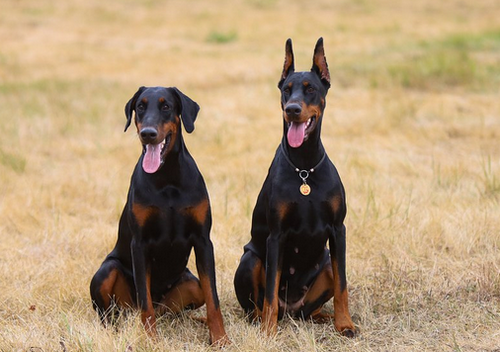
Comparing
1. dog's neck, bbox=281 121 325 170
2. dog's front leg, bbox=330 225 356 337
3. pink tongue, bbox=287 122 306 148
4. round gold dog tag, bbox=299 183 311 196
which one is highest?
pink tongue, bbox=287 122 306 148

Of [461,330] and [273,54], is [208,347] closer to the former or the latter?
[461,330]

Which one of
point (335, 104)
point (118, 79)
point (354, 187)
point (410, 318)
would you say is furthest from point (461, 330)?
point (118, 79)

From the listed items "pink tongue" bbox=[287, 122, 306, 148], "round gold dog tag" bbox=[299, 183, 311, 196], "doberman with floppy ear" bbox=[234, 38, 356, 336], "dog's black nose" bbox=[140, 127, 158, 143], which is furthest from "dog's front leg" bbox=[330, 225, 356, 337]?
"dog's black nose" bbox=[140, 127, 158, 143]

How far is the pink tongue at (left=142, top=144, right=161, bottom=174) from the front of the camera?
4020mm

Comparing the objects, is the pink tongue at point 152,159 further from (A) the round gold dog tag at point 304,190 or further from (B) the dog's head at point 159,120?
(A) the round gold dog tag at point 304,190

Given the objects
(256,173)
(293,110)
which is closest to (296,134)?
(293,110)

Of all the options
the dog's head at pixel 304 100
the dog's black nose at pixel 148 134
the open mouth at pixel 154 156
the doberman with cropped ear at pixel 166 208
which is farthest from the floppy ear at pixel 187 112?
the dog's head at pixel 304 100

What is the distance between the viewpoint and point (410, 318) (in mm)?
4469

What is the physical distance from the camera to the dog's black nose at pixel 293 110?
4.02 metres

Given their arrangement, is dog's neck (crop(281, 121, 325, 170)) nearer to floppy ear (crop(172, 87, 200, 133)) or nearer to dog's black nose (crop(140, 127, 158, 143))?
floppy ear (crop(172, 87, 200, 133))

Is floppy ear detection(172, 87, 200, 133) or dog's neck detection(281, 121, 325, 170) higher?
floppy ear detection(172, 87, 200, 133)

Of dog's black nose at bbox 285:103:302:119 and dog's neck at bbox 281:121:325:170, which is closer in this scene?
dog's black nose at bbox 285:103:302:119

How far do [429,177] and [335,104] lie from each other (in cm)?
412

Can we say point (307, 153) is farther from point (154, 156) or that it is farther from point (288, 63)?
point (154, 156)
